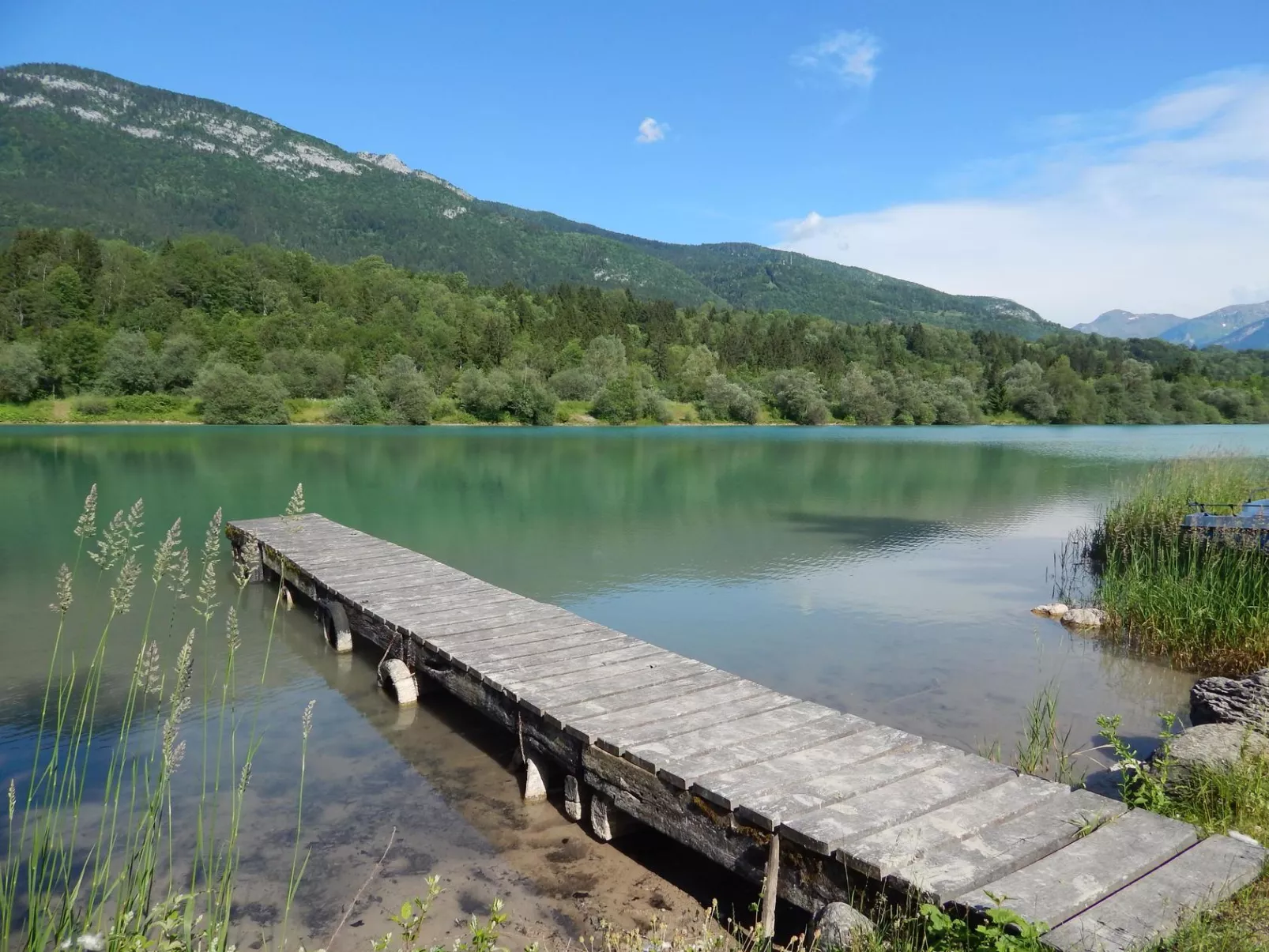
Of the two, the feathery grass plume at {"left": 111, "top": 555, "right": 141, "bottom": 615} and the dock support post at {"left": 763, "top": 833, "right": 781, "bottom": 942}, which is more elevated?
the feathery grass plume at {"left": 111, "top": 555, "right": 141, "bottom": 615}

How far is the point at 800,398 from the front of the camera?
3253 inches

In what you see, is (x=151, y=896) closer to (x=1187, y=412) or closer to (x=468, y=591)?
(x=468, y=591)

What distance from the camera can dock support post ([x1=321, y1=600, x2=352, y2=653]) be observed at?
32.7 ft

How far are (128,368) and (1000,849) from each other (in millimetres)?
76916

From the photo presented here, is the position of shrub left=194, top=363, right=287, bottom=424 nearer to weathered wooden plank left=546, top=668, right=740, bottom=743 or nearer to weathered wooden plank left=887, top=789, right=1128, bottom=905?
weathered wooden plank left=546, top=668, right=740, bottom=743

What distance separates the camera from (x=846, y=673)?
942 cm

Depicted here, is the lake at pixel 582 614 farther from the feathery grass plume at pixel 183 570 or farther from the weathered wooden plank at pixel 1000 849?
the weathered wooden plank at pixel 1000 849

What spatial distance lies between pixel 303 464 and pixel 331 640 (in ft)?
84.5

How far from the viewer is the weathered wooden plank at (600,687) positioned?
241 inches

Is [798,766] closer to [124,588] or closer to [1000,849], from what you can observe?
[1000,849]

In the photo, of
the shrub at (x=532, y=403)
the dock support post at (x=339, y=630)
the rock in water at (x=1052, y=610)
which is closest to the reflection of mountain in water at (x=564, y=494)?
the dock support post at (x=339, y=630)

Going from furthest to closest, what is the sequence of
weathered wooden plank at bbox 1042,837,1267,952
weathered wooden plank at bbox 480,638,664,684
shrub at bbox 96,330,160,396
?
shrub at bbox 96,330,160,396 → weathered wooden plank at bbox 480,638,664,684 → weathered wooden plank at bbox 1042,837,1267,952

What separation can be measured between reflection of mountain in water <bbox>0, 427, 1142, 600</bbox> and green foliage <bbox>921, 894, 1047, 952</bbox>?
10.0 metres

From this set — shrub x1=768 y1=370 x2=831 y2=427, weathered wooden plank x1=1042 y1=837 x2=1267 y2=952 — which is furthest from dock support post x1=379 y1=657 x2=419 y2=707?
shrub x1=768 y1=370 x2=831 y2=427
